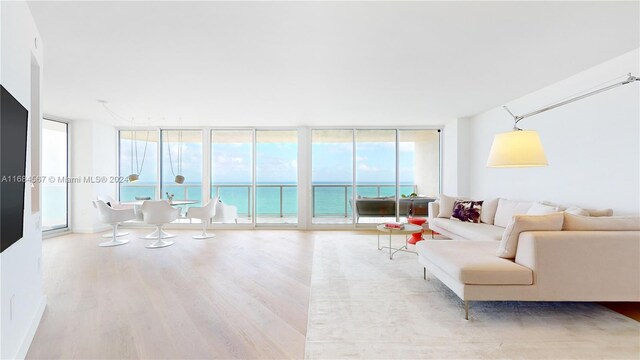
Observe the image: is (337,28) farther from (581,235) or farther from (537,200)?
(537,200)

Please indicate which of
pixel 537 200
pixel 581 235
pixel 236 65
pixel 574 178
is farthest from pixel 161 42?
pixel 537 200

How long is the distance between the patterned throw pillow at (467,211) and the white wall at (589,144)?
0.58 metres

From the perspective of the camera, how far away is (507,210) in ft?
14.5

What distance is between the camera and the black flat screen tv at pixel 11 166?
1474mm

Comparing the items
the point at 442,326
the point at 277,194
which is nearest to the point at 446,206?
the point at 442,326

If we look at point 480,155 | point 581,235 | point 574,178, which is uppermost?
point 480,155

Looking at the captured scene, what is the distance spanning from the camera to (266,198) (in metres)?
7.27

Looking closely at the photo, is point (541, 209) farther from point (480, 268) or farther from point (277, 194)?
point (277, 194)

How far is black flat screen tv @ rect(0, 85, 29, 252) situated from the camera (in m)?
1.47

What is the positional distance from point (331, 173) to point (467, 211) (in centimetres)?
314

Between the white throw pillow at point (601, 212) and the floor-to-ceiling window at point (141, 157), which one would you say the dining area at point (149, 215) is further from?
the white throw pillow at point (601, 212)

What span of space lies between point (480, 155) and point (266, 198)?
4814mm

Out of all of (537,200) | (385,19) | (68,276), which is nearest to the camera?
(385,19)

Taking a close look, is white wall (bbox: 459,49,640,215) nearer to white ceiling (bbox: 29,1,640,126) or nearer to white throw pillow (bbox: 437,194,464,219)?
white ceiling (bbox: 29,1,640,126)
